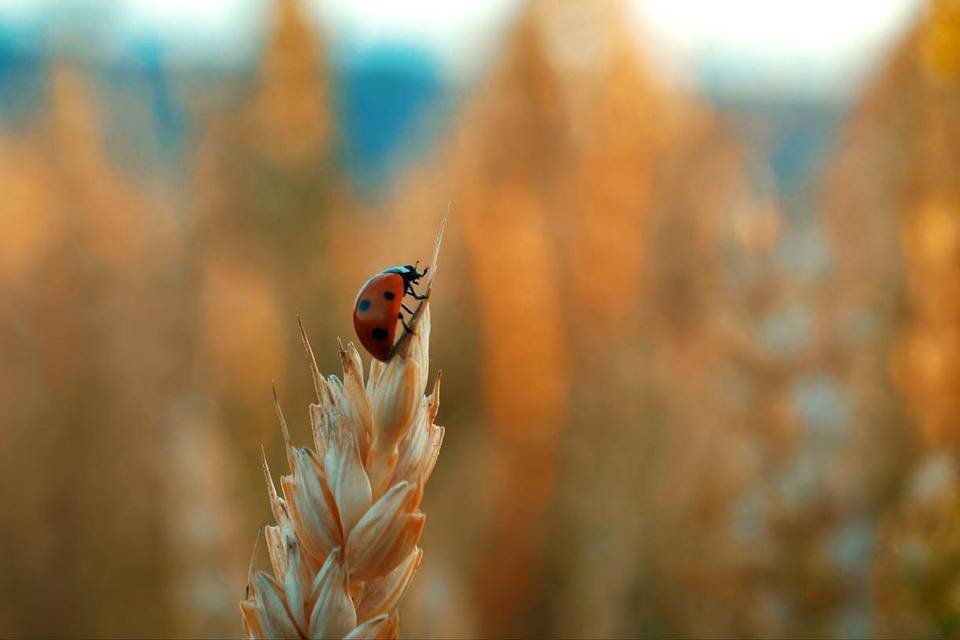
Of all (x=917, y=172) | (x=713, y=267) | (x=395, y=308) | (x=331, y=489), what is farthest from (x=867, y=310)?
(x=331, y=489)

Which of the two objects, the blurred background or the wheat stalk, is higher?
the blurred background

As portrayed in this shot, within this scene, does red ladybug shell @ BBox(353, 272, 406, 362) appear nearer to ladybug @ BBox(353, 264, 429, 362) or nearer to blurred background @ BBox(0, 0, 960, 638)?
ladybug @ BBox(353, 264, 429, 362)

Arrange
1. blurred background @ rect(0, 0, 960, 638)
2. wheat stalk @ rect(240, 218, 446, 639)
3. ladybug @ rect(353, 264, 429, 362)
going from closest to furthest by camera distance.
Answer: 1. wheat stalk @ rect(240, 218, 446, 639)
2. ladybug @ rect(353, 264, 429, 362)
3. blurred background @ rect(0, 0, 960, 638)

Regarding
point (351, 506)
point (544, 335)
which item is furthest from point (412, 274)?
point (544, 335)

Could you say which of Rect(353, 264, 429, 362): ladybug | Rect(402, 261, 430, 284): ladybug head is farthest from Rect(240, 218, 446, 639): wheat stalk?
Rect(402, 261, 430, 284): ladybug head

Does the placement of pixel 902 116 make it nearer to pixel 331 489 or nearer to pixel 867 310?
pixel 867 310

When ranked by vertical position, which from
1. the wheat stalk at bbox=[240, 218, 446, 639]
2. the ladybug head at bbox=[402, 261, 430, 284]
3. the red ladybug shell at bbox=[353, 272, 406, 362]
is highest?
the ladybug head at bbox=[402, 261, 430, 284]

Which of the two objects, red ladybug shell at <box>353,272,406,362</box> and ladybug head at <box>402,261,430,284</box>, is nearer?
red ladybug shell at <box>353,272,406,362</box>
